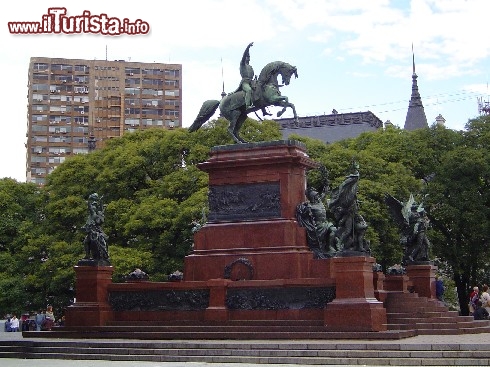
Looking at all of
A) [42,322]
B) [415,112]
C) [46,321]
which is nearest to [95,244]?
[46,321]

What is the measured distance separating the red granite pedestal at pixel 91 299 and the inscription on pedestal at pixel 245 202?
11.1 feet

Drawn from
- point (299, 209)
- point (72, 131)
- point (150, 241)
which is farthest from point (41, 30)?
point (72, 131)

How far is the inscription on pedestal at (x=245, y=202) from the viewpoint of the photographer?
22.3 metres

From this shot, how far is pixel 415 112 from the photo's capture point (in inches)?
2904

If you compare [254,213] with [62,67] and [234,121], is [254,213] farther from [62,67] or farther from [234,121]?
[62,67]

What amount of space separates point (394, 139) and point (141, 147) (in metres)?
13.5

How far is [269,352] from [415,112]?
196 ft

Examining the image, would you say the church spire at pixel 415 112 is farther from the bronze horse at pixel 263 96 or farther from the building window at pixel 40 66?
the bronze horse at pixel 263 96

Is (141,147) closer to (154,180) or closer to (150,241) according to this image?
(154,180)

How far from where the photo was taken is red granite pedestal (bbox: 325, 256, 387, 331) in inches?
734

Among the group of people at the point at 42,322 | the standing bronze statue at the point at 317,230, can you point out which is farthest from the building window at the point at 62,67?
the standing bronze statue at the point at 317,230

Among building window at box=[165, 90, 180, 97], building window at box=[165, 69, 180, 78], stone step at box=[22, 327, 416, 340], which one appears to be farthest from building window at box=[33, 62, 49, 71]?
stone step at box=[22, 327, 416, 340]

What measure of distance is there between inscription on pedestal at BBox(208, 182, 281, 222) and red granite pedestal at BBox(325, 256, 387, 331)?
3.45m

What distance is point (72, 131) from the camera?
96.1 meters
